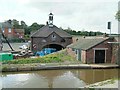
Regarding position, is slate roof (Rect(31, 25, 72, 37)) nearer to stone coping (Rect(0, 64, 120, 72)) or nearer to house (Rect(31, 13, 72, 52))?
house (Rect(31, 13, 72, 52))

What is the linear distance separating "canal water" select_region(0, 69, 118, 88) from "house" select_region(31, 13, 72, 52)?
739 inches

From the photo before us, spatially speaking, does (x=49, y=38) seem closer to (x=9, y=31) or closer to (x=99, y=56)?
(x=99, y=56)

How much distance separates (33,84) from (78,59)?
11.4m

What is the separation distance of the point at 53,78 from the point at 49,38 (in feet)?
72.4

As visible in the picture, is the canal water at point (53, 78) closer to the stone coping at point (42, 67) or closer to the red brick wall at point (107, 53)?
the stone coping at point (42, 67)

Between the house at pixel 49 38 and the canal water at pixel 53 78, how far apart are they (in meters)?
18.8

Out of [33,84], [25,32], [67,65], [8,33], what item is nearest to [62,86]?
[33,84]

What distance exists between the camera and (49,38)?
38.2 m

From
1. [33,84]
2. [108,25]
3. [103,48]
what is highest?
[108,25]

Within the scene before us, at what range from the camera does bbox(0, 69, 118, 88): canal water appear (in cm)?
1382

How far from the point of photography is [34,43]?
3778 cm

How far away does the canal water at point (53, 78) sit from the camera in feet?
45.3

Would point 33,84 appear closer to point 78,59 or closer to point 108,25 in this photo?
point 78,59

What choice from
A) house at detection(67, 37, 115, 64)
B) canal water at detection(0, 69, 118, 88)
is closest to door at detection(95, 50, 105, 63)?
house at detection(67, 37, 115, 64)
